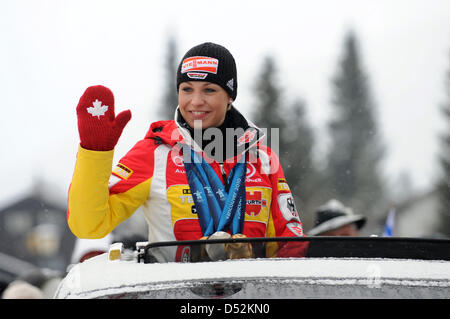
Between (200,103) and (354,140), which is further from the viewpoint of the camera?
(354,140)

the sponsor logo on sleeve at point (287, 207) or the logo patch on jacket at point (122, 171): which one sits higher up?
the logo patch on jacket at point (122, 171)

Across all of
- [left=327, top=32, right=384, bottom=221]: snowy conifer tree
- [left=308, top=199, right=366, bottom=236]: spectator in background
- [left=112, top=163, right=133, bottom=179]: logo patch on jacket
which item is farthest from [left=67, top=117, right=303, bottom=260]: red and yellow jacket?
[left=327, top=32, right=384, bottom=221]: snowy conifer tree

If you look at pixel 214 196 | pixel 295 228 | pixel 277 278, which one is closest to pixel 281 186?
pixel 295 228

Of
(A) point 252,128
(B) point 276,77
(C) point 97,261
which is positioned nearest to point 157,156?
(A) point 252,128

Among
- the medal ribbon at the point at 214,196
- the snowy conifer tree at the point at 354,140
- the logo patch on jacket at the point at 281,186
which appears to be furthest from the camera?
the snowy conifer tree at the point at 354,140

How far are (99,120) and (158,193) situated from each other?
1.69ft

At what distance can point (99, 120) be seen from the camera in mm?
2266

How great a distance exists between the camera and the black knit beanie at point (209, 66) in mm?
2865

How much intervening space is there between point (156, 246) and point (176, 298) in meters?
0.30

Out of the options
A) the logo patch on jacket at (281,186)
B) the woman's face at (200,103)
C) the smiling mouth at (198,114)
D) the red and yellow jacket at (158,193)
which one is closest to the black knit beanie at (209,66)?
the woman's face at (200,103)

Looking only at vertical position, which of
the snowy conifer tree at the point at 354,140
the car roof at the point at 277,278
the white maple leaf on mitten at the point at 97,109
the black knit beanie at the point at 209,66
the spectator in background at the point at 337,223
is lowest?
the snowy conifer tree at the point at 354,140

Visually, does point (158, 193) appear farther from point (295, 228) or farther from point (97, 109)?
point (295, 228)

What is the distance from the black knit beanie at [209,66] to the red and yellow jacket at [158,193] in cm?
26

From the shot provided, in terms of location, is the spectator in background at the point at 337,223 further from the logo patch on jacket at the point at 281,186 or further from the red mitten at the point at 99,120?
the red mitten at the point at 99,120
